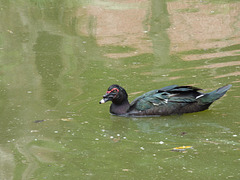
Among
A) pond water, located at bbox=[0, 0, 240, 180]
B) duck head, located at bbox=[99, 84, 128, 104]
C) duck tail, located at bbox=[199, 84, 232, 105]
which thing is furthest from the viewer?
duck head, located at bbox=[99, 84, 128, 104]

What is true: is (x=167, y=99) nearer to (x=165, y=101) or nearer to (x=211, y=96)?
(x=165, y=101)

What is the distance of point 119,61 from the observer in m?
12.6

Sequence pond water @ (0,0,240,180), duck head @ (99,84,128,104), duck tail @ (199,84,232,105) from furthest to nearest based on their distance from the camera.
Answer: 1. duck head @ (99,84,128,104)
2. duck tail @ (199,84,232,105)
3. pond water @ (0,0,240,180)

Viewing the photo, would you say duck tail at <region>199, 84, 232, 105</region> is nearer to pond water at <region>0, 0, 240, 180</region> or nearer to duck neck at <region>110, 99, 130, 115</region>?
pond water at <region>0, 0, 240, 180</region>

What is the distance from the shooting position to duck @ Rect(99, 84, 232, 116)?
948 cm

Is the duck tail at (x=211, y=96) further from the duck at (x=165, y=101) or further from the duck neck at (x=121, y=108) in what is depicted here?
the duck neck at (x=121, y=108)

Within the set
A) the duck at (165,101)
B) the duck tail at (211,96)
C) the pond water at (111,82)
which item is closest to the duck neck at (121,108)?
the duck at (165,101)

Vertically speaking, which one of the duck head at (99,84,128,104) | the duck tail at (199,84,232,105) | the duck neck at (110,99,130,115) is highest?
the duck head at (99,84,128,104)

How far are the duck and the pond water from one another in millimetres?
159

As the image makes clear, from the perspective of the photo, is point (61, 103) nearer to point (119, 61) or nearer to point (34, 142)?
point (34, 142)

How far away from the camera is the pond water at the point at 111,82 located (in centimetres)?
725

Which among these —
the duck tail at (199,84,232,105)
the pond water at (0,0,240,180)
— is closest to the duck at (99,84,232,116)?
the duck tail at (199,84,232,105)

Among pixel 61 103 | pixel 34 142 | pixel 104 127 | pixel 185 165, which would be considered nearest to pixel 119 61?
pixel 61 103

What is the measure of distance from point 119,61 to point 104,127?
393 centimetres
